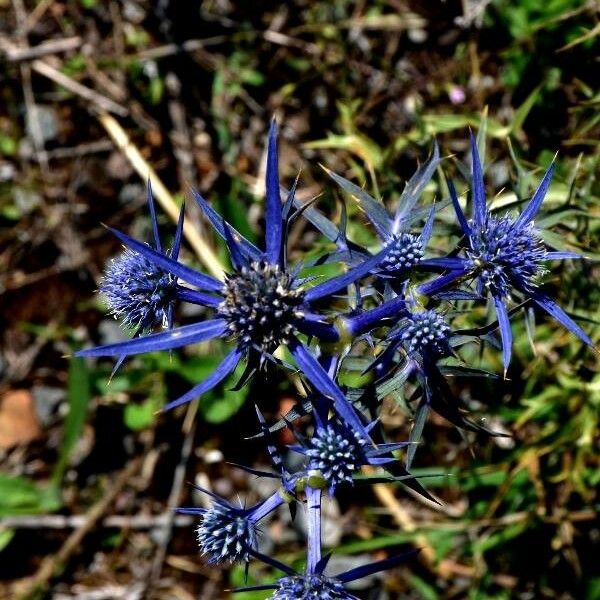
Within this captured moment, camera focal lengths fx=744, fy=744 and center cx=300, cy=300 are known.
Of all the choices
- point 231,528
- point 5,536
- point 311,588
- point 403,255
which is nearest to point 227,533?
point 231,528

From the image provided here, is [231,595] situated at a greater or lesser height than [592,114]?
lesser

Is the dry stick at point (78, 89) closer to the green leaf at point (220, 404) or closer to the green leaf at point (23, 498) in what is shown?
the green leaf at point (220, 404)

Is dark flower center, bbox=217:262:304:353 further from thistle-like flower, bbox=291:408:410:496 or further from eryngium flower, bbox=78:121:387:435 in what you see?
thistle-like flower, bbox=291:408:410:496

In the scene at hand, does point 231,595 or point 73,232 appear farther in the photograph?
point 73,232

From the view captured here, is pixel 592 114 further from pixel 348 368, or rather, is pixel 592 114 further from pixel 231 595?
pixel 231 595

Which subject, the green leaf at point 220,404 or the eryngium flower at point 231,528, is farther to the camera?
the green leaf at point 220,404

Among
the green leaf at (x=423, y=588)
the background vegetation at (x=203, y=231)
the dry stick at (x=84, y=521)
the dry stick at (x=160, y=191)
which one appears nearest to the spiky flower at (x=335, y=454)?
the background vegetation at (x=203, y=231)

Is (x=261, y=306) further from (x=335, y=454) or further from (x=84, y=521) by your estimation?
(x=84, y=521)

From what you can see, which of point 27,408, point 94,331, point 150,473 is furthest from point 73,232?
point 150,473
